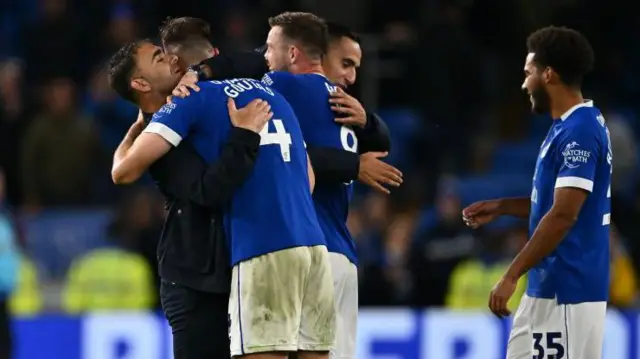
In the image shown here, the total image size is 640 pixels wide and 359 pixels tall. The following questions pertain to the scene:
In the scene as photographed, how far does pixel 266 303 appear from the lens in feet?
19.3

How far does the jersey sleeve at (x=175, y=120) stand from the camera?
5922mm

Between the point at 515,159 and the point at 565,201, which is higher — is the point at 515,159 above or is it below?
above

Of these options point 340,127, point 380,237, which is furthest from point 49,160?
point 340,127

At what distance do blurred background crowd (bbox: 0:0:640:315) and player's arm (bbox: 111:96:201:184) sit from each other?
6.38 meters

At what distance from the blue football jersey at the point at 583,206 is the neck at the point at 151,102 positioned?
1726 mm

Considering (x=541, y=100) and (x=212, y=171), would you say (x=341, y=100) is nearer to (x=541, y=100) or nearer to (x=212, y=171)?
(x=541, y=100)

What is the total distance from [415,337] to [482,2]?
194 inches

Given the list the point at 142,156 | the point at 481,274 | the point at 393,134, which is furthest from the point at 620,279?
A: the point at 142,156

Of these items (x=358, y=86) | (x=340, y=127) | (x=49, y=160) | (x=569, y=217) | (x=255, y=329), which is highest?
(x=358, y=86)

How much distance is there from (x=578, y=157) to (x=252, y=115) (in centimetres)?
148

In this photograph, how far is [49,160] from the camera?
530 inches

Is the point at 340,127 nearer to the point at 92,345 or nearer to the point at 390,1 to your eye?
the point at 92,345

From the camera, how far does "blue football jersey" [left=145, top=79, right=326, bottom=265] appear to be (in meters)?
5.92

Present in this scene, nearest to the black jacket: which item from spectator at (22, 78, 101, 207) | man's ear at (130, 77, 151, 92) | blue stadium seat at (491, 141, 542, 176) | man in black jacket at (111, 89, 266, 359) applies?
man in black jacket at (111, 89, 266, 359)
